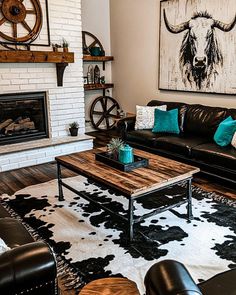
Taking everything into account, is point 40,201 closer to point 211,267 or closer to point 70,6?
point 211,267

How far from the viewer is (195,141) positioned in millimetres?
3840

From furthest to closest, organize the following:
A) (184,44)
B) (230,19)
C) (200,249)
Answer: (184,44) < (230,19) < (200,249)

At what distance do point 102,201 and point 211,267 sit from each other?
53.2 inches

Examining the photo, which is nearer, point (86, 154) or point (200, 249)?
point (200, 249)

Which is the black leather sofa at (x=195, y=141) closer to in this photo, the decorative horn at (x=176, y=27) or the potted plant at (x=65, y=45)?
the decorative horn at (x=176, y=27)

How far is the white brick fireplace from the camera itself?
4.23 metres

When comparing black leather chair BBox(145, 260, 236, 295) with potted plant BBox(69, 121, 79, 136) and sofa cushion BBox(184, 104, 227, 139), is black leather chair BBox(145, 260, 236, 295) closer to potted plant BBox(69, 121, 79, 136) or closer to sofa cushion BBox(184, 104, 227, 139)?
sofa cushion BBox(184, 104, 227, 139)

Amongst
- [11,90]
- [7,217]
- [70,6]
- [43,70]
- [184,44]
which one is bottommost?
[7,217]

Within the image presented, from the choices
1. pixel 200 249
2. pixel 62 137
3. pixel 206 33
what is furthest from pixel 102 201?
pixel 206 33

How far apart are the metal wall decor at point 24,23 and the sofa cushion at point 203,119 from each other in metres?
2.34

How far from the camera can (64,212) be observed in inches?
115

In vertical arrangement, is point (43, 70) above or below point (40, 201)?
above

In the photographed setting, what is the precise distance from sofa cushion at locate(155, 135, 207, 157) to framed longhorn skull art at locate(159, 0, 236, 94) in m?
0.92

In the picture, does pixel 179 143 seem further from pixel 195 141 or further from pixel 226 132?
pixel 226 132
